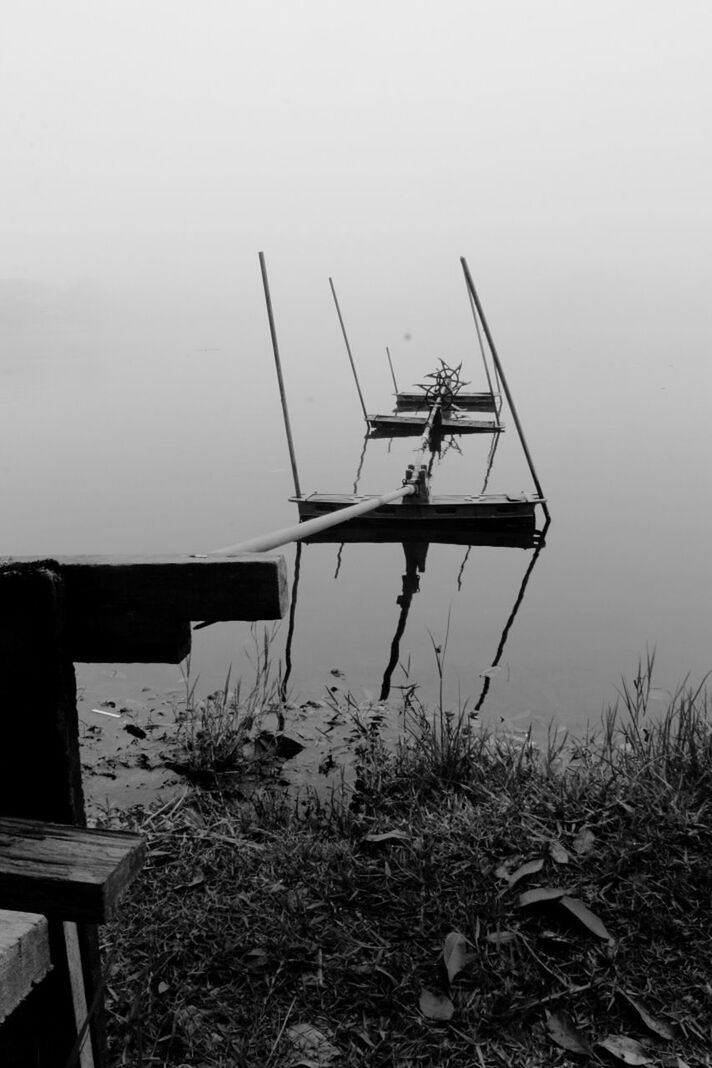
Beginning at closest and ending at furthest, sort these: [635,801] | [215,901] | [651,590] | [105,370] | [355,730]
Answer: [215,901], [635,801], [355,730], [651,590], [105,370]

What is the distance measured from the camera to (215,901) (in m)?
2.83

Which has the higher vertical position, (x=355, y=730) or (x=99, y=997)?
(x=99, y=997)

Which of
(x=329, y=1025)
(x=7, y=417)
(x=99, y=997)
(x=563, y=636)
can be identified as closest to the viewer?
(x=99, y=997)

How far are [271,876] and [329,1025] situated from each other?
67 cm

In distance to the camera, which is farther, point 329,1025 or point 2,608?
point 329,1025

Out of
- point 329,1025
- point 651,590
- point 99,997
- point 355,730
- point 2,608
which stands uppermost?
point 2,608

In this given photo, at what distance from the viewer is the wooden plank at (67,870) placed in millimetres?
1426

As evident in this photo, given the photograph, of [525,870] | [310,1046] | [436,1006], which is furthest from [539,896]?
[310,1046]

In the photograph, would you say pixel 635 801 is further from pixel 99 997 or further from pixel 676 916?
pixel 99 997

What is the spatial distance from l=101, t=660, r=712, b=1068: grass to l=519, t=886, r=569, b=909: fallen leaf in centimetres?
2

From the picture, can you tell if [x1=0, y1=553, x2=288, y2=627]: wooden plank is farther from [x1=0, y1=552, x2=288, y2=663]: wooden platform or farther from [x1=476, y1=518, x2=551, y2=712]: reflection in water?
[x1=476, y1=518, x2=551, y2=712]: reflection in water

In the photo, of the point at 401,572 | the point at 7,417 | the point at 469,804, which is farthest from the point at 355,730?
the point at 7,417

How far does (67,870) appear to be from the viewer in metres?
1.46

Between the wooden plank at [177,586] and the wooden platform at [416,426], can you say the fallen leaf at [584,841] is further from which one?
the wooden platform at [416,426]
